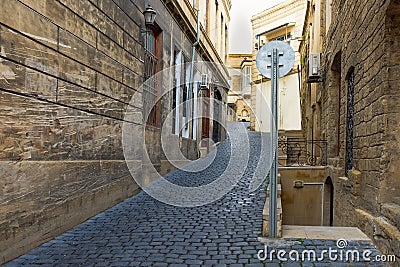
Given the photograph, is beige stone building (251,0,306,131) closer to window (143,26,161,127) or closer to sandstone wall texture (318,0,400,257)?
window (143,26,161,127)

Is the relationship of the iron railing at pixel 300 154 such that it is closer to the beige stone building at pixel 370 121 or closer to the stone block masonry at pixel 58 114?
the beige stone building at pixel 370 121

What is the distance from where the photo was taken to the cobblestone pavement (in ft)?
13.4

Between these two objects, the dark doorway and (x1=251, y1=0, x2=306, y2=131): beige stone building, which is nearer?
the dark doorway

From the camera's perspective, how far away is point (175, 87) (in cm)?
1206

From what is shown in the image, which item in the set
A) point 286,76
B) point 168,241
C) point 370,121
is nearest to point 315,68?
point 370,121

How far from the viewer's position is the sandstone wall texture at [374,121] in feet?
15.2

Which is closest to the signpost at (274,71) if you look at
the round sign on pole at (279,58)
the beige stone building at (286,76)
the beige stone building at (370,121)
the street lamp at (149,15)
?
the round sign on pole at (279,58)

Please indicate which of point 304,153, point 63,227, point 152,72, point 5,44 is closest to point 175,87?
point 152,72

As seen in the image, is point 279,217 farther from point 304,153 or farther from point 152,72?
point 304,153

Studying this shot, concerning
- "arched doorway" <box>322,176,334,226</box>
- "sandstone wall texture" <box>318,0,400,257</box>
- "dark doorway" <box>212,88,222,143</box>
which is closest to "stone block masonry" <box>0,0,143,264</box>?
"sandstone wall texture" <box>318,0,400,257</box>

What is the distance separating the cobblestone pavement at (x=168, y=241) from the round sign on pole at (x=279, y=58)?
2008 millimetres

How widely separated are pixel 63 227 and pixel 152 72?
522 centimetres

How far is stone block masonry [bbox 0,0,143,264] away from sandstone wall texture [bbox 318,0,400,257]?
372 centimetres

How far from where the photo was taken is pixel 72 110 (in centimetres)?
534
